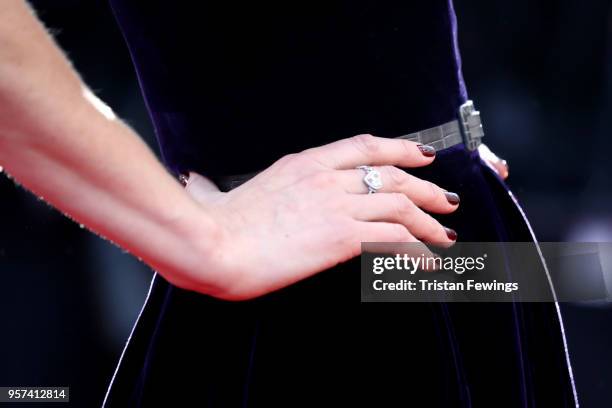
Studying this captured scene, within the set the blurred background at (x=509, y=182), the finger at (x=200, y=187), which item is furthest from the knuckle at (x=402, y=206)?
the blurred background at (x=509, y=182)

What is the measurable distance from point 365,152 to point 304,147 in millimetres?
70

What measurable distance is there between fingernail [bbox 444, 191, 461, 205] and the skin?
0.09 ft

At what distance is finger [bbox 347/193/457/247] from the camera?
2.64ft

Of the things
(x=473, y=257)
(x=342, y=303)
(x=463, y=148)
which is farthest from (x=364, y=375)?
(x=463, y=148)

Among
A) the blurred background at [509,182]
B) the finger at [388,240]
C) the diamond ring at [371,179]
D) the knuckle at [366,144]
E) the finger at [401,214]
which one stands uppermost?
the blurred background at [509,182]

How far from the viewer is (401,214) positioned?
2.72 feet

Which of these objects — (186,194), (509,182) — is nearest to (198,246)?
(186,194)

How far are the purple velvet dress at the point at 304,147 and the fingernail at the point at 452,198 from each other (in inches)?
1.0

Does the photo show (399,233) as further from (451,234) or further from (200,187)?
(200,187)

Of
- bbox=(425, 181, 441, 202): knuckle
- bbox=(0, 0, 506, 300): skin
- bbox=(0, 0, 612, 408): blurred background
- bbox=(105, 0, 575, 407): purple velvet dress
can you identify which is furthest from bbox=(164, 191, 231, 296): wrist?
bbox=(0, 0, 612, 408): blurred background

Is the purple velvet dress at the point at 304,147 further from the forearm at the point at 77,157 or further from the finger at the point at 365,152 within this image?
the forearm at the point at 77,157

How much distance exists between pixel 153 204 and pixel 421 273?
1.08 ft

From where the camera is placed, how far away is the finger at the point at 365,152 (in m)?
0.81

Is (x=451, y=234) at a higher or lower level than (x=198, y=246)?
higher
